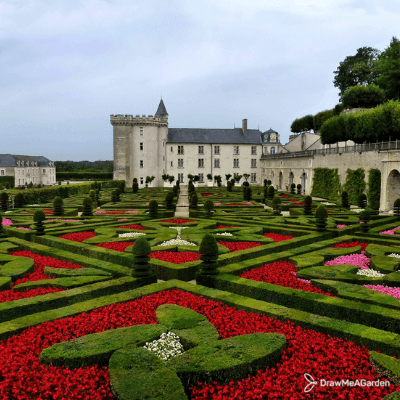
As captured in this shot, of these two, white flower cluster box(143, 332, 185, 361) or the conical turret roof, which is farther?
the conical turret roof

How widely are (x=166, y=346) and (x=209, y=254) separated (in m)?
3.50

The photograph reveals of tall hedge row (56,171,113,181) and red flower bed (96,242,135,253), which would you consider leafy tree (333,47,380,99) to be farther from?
red flower bed (96,242,135,253)

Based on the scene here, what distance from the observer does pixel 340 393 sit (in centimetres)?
461

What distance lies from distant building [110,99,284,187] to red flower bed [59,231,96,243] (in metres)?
41.9

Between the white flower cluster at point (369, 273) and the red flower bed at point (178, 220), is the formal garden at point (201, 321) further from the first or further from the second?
the red flower bed at point (178, 220)

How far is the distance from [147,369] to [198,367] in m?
0.69

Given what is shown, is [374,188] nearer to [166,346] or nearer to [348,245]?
[348,245]

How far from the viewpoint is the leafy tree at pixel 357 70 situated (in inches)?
1980

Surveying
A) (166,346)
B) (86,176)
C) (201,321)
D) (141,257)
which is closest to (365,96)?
(141,257)

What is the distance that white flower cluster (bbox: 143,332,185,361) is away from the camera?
550 cm

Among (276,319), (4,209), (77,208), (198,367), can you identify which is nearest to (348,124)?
(77,208)

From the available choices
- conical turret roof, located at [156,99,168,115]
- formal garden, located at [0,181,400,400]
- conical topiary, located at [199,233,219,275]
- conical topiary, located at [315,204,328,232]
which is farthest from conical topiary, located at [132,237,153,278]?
conical turret roof, located at [156,99,168,115]

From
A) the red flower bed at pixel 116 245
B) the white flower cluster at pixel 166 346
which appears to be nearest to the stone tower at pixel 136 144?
the red flower bed at pixel 116 245

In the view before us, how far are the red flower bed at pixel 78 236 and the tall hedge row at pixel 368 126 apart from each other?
85.7ft
